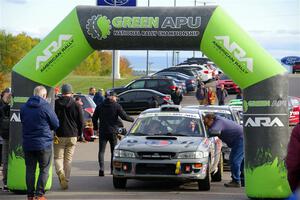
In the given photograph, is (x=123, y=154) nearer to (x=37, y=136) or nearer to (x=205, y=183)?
(x=205, y=183)

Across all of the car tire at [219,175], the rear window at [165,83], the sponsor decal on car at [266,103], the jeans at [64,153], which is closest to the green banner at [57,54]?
the jeans at [64,153]

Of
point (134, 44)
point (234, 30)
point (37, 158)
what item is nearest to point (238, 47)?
point (234, 30)

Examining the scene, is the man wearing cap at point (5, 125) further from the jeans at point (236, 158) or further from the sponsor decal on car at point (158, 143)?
the jeans at point (236, 158)

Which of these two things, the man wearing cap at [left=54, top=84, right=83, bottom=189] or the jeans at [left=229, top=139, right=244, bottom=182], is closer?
the man wearing cap at [left=54, top=84, right=83, bottom=189]

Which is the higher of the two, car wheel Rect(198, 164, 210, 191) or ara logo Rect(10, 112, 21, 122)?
ara logo Rect(10, 112, 21, 122)

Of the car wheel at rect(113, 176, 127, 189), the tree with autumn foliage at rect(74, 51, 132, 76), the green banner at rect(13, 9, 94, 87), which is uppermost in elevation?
the tree with autumn foliage at rect(74, 51, 132, 76)

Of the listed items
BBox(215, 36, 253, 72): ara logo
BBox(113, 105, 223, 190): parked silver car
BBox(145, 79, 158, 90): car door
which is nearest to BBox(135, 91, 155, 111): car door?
BBox(145, 79, 158, 90): car door

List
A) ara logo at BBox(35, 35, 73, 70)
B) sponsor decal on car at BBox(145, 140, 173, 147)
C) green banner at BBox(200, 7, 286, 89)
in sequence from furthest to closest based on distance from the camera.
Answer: sponsor decal on car at BBox(145, 140, 173, 147)
ara logo at BBox(35, 35, 73, 70)
green banner at BBox(200, 7, 286, 89)

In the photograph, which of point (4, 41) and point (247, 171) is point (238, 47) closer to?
point (247, 171)

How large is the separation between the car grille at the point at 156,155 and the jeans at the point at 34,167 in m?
2.16

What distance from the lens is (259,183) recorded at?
1274cm

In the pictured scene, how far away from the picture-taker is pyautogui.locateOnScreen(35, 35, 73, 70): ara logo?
42.8 ft

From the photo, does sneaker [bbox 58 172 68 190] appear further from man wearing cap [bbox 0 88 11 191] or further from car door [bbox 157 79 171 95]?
car door [bbox 157 79 171 95]

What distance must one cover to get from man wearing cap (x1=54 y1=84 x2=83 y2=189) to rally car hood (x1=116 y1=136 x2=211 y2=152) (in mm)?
843
